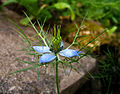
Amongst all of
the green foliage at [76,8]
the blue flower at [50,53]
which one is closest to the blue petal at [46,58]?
the blue flower at [50,53]

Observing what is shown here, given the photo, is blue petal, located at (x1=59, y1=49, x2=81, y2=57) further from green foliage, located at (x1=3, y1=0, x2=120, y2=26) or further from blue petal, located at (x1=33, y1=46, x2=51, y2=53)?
green foliage, located at (x1=3, y1=0, x2=120, y2=26)

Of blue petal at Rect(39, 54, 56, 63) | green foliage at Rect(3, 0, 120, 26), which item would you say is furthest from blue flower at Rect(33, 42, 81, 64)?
green foliage at Rect(3, 0, 120, 26)

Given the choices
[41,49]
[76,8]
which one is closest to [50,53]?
[41,49]

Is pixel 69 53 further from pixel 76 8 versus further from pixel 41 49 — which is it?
pixel 76 8

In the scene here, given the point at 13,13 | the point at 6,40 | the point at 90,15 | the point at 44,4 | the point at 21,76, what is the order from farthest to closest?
the point at 90,15 → the point at 44,4 → the point at 13,13 → the point at 6,40 → the point at 21,76

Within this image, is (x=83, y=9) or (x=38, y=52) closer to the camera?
(x=38, y=52)

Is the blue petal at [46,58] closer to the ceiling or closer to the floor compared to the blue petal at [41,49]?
closer to the floor

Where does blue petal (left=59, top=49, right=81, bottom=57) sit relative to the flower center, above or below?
below

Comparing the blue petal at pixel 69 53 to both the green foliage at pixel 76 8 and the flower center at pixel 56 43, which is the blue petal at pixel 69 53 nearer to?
the flower center at pixel 56 43

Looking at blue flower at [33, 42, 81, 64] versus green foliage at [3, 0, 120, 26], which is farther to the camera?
green foliage at [3, 0, 120, 26]

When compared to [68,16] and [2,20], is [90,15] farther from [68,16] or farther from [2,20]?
[2,20]

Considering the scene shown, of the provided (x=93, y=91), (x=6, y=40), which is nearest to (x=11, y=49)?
(x=6, y=40)
